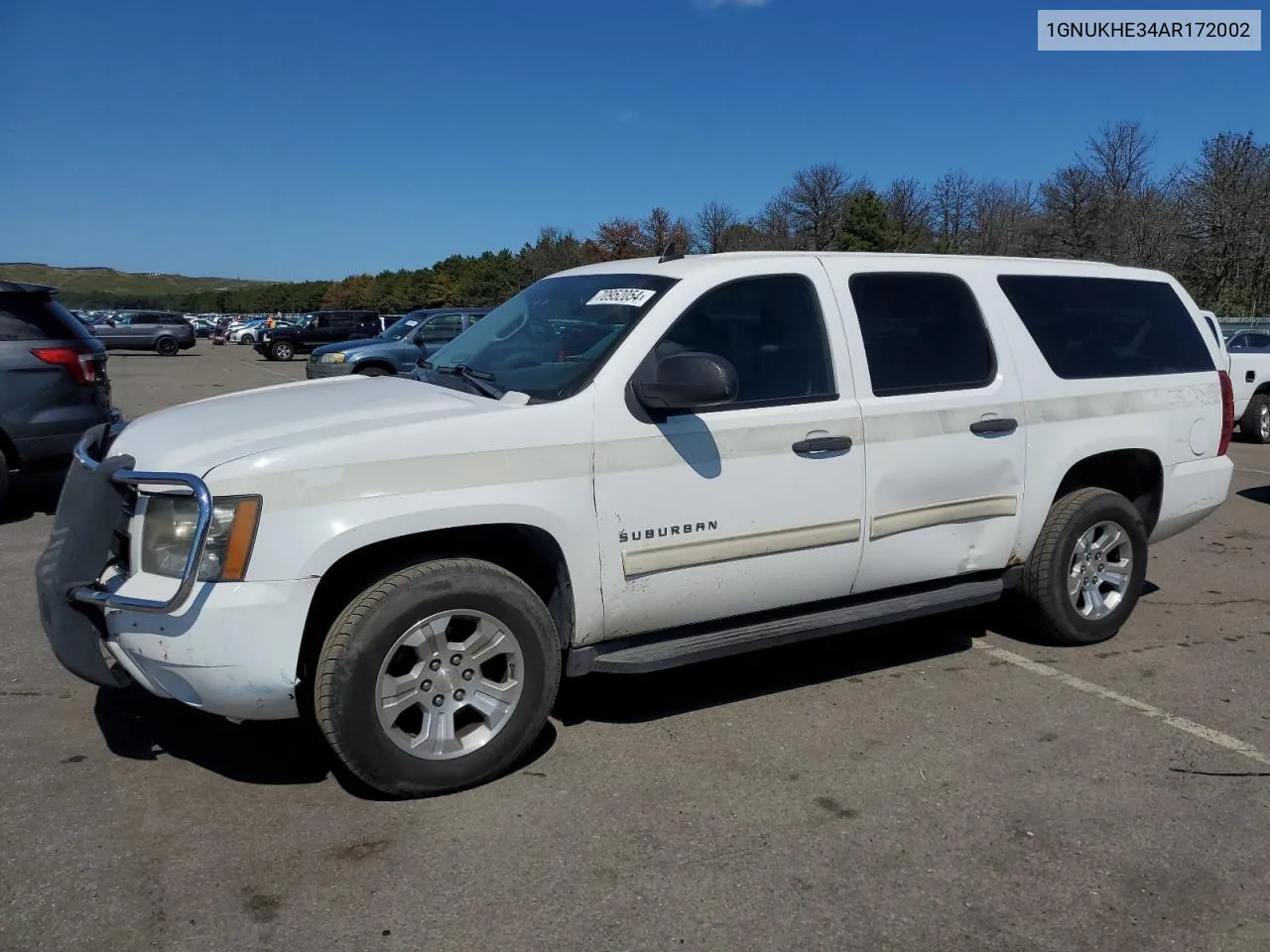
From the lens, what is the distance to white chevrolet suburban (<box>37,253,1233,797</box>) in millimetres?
3357

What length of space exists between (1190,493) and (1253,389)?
10.7 meters

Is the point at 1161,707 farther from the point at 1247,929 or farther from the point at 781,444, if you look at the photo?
the point at 781,444

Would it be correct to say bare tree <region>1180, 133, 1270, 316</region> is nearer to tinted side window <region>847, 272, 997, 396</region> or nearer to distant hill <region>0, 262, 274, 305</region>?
tinted side window <region>847, 272, 997, 396</region>

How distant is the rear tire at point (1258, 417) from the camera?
47.7ft

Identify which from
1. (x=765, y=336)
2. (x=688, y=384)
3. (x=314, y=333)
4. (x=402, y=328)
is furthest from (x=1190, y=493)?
(x=314, y=333)

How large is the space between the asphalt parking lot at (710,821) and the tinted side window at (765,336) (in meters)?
1.41

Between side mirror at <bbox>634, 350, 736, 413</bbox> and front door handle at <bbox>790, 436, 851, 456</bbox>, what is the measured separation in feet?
1.54

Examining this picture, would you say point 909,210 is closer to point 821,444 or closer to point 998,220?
point 998,220

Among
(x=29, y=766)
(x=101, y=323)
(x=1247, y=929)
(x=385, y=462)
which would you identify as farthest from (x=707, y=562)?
(x=101, y=323)

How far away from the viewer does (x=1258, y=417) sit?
1455 centimetres

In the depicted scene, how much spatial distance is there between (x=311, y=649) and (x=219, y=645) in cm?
45

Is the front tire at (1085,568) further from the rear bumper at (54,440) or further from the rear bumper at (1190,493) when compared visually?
the rear bumper at (54,440)

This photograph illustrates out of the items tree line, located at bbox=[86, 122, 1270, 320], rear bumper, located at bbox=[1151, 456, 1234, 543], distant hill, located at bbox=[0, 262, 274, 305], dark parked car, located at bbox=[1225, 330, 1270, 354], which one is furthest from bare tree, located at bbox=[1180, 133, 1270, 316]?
distant hill, located at bbox=[0, 262, 274, 305]

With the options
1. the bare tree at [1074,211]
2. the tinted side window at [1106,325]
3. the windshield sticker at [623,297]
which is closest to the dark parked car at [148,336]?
the bare tree at [1074,211]
